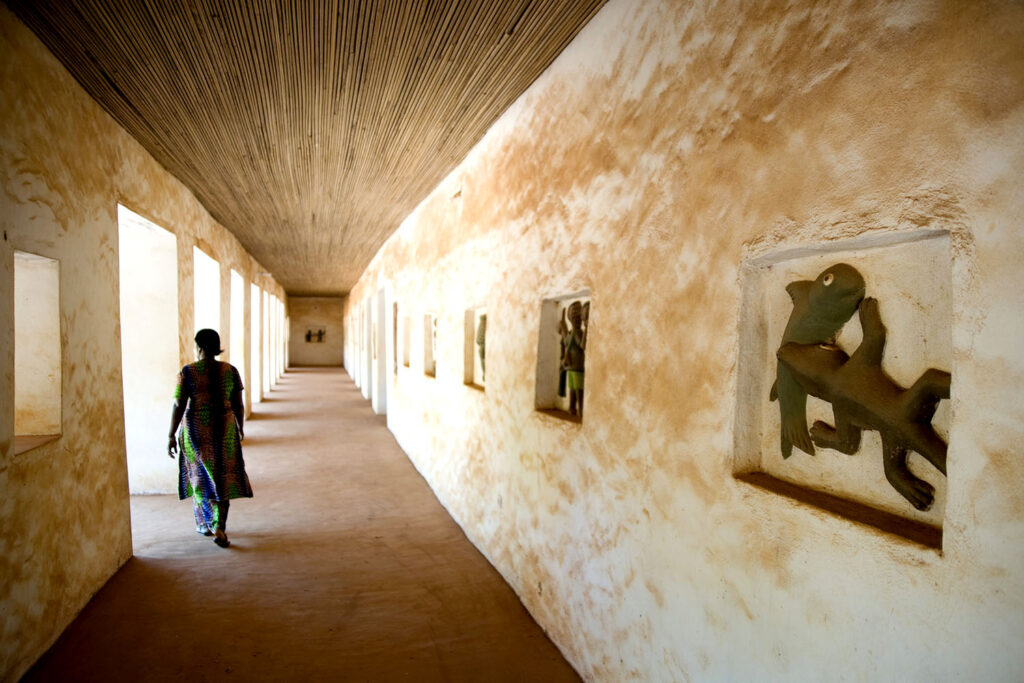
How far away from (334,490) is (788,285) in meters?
6.00

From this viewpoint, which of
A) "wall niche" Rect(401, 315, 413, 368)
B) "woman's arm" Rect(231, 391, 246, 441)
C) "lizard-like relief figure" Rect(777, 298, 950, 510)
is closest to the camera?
"lizard-like relief figure" Rect(777, 298, 950, 510)

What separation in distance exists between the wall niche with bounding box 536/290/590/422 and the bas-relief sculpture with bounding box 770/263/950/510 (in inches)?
58.9

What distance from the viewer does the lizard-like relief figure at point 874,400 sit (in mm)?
1371

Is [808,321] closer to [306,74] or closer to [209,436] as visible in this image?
[306,74]

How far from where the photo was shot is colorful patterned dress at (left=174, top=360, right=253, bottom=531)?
4.51 meters

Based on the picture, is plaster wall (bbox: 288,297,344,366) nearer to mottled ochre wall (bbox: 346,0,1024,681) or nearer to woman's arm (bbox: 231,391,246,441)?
woman's arm (bbox: 231,391,246,441)

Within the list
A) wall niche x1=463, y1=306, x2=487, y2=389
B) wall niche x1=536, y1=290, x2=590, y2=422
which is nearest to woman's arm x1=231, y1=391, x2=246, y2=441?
wall niche x1=463, y1=306, x2=487, y2=389

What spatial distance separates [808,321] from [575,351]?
168 centimetres

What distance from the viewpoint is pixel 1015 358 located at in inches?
44.6

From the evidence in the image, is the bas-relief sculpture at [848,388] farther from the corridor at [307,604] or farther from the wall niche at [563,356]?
the corridor at [307,604]

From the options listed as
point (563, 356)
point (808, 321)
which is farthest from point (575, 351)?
point (808, 321)

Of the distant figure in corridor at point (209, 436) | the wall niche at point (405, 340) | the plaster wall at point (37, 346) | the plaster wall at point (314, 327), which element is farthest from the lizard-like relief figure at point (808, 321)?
the plaster wall at point (314, 327)

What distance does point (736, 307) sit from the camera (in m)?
1.86

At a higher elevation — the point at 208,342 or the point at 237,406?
the point at 208,342
